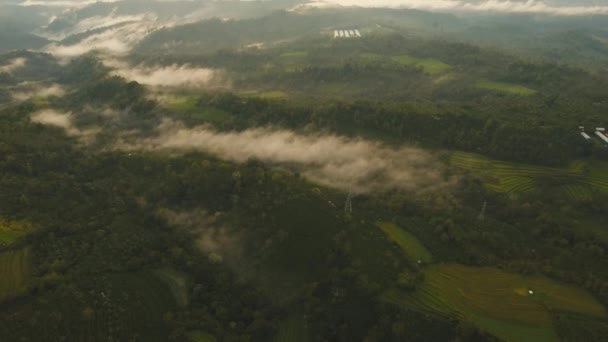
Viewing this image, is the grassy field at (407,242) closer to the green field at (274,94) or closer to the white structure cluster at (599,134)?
the white structure cluster at (599,134)

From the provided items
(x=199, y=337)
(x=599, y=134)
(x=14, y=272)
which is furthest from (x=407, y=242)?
Answer: (x=599, y=134)

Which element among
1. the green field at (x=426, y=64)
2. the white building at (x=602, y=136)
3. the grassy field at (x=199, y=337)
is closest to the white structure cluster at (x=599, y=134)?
the white building at (x=602, y=136)

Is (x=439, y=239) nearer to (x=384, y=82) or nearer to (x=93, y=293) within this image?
(x=93, y=293)

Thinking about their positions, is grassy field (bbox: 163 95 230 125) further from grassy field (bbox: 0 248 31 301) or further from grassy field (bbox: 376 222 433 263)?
grassy field (bbox: 376 222 433 263)

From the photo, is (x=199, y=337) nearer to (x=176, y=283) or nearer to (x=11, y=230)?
(x=176, y=283)

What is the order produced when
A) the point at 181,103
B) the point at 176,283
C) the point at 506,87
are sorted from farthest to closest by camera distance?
the point at 506,87
the point at 181,103
the point at 176,283
